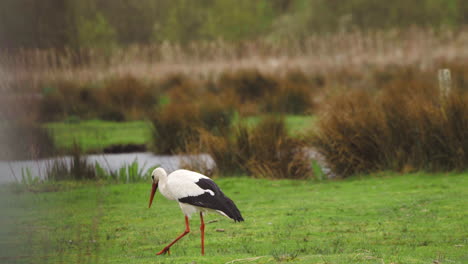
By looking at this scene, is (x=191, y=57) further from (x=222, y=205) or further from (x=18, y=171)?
(x=222, y=205)

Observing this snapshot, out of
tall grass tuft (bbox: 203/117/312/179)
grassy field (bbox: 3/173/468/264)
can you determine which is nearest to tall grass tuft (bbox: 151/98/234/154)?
tall grass tuft (bbox: 203/117/312/179)

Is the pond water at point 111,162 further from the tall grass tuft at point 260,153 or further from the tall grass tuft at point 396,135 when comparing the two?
the tall grass tuft at point 396,135

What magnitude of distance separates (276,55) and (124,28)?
7045 millimetres

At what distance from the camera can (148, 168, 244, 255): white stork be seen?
6.18m

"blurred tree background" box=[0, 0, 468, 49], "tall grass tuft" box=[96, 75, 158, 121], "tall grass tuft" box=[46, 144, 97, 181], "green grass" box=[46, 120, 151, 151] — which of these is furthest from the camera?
"blurred tree background" box=[0, 0, 468, 49]

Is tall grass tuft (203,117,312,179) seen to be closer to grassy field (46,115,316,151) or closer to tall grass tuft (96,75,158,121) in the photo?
grassy field (46,115,316,151)

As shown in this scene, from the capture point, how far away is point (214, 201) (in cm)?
622

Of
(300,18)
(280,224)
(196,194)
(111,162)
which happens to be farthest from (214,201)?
(300,18)

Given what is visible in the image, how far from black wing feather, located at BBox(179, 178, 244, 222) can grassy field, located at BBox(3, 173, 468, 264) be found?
36 cm

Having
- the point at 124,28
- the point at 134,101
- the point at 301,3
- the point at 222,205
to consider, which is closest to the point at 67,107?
the point at 134,101

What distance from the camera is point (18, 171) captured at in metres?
12.0

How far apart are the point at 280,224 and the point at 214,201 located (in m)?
2.21

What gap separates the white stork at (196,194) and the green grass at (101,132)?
27.3ft

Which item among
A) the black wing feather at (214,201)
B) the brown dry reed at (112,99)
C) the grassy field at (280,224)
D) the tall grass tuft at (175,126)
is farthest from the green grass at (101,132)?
the black wing feather at (214,201)
